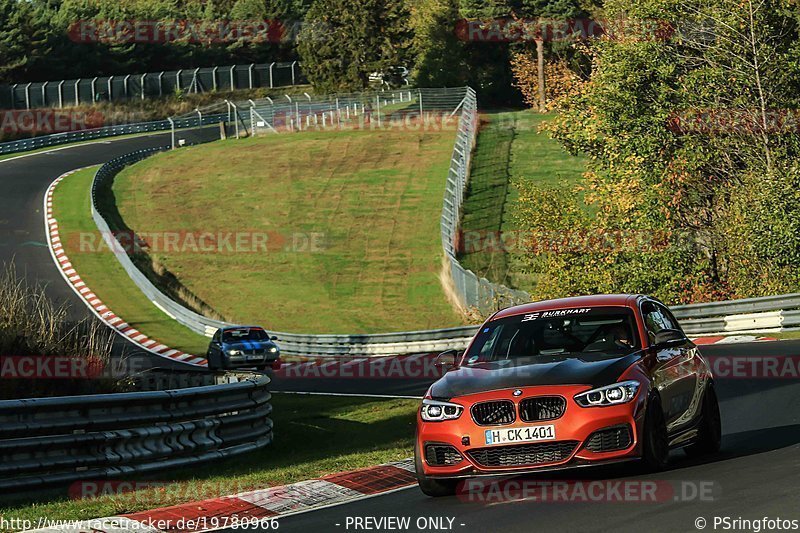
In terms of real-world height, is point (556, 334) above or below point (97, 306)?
above

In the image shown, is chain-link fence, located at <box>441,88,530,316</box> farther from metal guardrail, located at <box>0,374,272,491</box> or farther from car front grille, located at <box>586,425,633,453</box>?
car front grille, located at <box>586,425,633,453</box>

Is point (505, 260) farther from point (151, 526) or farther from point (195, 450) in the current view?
point (151, 526)

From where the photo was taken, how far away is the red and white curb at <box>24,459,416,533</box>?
8.84m

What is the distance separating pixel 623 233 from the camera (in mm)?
34219

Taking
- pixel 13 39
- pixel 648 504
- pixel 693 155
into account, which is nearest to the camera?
pixel 648 504

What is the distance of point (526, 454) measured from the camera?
904 centimetres

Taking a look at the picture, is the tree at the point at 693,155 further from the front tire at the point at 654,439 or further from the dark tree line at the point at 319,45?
the dark tree line at the point at 319,45

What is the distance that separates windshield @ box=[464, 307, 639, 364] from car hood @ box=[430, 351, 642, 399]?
0.31 meters

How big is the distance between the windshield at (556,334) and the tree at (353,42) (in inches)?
3028

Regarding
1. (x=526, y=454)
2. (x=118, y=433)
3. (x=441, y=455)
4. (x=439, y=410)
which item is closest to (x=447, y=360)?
(x=439, y=410)

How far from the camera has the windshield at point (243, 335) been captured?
3150 centimetres

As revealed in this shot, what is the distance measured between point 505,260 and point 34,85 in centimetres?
5589

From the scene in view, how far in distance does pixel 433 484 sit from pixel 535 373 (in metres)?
1.19

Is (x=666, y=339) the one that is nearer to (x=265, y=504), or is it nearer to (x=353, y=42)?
(x=265, y=504)
